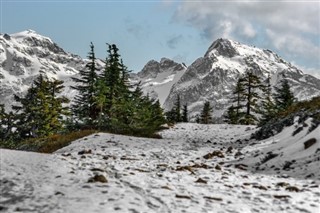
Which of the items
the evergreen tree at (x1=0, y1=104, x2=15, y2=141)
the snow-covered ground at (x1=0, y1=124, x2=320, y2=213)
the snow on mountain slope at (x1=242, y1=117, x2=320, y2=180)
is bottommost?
the snow-covered ground at (x1=0, y1=124, x2=320, y2=213)

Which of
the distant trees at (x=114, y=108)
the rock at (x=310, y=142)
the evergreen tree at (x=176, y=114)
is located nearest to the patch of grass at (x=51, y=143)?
the distant trees at (x=114, y=108)

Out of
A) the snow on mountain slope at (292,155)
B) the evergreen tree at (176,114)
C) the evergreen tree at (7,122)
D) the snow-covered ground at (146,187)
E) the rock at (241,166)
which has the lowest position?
the snow-covered ground at (146,187)

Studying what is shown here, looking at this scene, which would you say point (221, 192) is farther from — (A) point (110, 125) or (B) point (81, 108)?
(B) point (81, 108)

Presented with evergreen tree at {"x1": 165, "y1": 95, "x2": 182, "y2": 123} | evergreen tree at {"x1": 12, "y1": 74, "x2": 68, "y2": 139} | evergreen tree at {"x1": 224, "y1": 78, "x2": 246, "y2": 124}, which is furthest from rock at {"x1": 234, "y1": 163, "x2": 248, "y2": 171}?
evergreen tree at {"x1": 165, "y1": 95, "x2": 182, "y2": 123}

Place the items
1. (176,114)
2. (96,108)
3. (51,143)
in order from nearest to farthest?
(51,143) → (96,108) → (176,114)

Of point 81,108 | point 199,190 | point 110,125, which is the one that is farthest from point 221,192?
point 81,108

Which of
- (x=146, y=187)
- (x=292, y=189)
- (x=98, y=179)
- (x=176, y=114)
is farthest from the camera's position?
(x=176, y=114)

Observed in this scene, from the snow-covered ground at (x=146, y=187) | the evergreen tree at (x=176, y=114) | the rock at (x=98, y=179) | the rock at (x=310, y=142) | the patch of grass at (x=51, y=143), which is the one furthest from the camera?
the evergreen tree at (x=176, y=114)

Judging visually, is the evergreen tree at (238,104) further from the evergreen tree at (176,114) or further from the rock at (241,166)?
the rock at (241,166)

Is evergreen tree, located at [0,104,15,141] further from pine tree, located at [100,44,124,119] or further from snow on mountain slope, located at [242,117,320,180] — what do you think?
snow on mountain slope, located at [242,117,320,180]

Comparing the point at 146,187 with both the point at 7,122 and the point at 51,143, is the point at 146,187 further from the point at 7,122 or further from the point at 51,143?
the point at 7,122

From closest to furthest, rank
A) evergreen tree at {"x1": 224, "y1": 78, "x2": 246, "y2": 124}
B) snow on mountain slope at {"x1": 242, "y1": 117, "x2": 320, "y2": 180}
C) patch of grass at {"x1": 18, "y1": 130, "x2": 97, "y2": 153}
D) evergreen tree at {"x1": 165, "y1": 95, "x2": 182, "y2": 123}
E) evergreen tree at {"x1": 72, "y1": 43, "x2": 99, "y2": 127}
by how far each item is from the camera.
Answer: snow on mountain slope at {"x1": 242, "y1": 117, "x2": 320, "y2": 180} < patch of grass at {"x1": 18, "y1": 130, "x2": 97, "y2": 153} < evergreen tree at {"x1": 72, "y1": 43, "x2": 99, "y2": 127} < evergreen tree at {"x1": 224, "y1": 78, "x2": 246, "y2": 124} < evergreen tree at {"x1": 165, "y1": 95, "x2": 182, "y2": 123}

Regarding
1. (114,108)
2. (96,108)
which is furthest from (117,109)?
(96,108)

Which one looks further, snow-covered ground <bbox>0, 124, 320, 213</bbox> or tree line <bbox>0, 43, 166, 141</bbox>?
tree line <bbox>0, 43, 166, 141</bbox>
